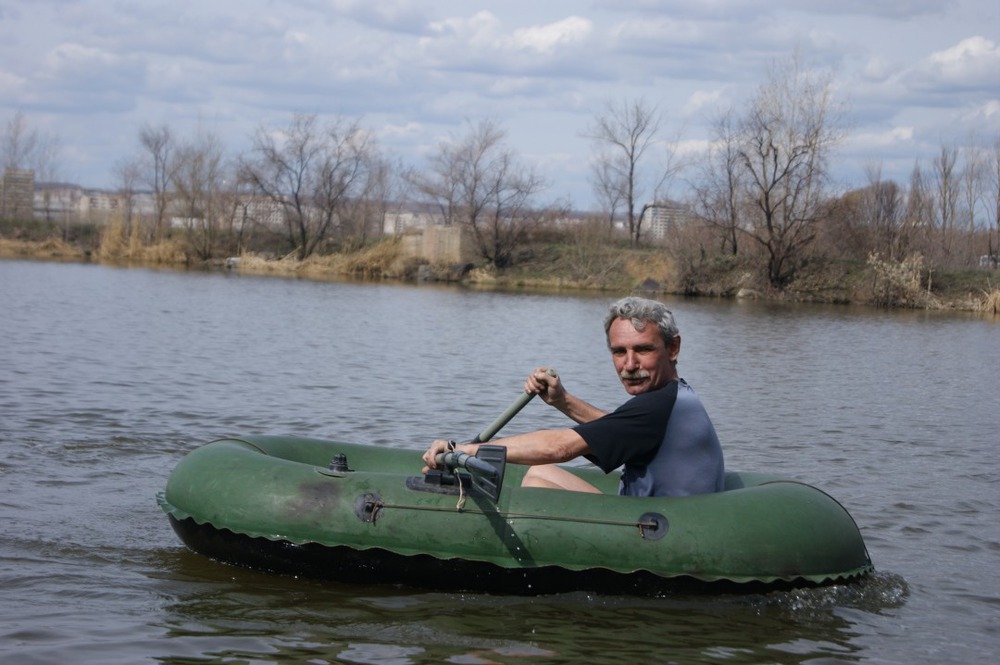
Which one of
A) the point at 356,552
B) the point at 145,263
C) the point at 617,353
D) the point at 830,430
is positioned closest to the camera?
the point at 617,353

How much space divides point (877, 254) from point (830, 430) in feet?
82.1

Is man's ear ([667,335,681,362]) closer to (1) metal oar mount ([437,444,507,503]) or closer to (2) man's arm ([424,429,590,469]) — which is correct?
(2) man's arm ([424,429,590,469])

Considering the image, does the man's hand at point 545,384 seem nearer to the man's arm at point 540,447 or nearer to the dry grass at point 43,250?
the man's arm at point 540,447

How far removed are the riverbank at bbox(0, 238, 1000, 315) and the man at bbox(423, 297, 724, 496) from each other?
29.2m

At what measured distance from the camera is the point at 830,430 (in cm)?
1092

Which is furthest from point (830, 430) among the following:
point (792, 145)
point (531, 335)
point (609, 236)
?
point (609, 236)

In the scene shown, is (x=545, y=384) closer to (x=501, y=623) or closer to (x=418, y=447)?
(x=501, y=623)

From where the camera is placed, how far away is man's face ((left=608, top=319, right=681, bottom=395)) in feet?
16.0

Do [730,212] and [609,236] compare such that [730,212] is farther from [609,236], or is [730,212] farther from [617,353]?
[617,353]

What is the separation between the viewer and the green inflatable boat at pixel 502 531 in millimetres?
5074

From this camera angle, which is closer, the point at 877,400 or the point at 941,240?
the point at 877,400

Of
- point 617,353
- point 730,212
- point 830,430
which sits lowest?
point 830,430

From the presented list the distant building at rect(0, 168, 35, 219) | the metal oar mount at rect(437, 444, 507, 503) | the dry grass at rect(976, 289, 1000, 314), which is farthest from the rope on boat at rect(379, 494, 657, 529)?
the distant building at rect(0, 168, 35, 219)

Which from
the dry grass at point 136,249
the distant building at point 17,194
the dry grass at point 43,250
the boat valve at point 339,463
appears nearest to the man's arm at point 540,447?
the boat valve at point 339,463
